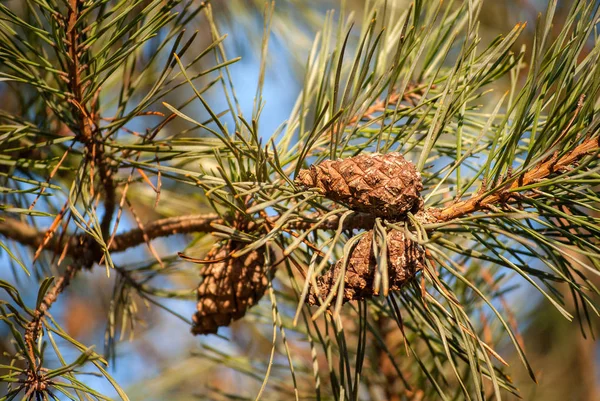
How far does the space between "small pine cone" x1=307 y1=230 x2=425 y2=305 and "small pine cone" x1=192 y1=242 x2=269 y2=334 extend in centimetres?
15

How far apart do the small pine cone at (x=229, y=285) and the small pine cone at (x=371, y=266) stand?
151mm

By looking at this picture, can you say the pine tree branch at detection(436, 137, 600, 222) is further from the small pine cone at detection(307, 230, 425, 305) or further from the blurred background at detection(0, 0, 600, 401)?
the blurred background at detection(0, 0, 600, 401)

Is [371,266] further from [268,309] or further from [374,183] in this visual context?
[268,309]

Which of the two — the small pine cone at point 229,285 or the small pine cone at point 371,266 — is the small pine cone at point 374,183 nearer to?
the small pine cone at point 371,266

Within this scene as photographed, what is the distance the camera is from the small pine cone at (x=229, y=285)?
0.60 meters

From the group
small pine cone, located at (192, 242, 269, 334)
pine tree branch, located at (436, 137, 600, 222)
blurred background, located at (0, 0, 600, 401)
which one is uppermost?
blurred background, located at (0, 0, 600, 401)

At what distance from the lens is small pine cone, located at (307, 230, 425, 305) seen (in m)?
0.46

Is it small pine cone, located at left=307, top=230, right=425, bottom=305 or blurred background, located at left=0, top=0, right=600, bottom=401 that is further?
blurred background, located at left=0, top=0, right=600, bottom=401

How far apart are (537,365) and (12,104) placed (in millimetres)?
1344

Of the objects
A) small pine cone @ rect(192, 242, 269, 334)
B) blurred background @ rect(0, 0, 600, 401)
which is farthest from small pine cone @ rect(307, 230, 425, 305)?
blurred background @ rect(0, 0, 600, 401)

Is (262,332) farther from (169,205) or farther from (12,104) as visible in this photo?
(12,104)

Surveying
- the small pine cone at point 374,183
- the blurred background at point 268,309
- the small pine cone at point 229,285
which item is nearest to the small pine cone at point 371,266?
the small pine cone at point 374,183

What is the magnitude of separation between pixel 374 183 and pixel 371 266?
66 millimetres

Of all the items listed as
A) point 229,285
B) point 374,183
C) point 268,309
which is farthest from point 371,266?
point 268,309
